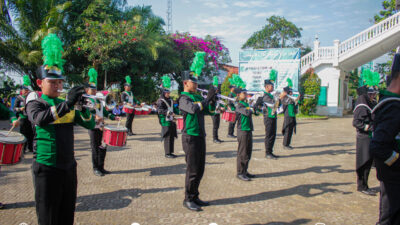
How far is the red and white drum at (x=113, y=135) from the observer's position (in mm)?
6301

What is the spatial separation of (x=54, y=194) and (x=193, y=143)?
7.80 feet

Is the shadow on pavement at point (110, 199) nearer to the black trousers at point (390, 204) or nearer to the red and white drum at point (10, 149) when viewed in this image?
the red and white drum at point (10, 149)

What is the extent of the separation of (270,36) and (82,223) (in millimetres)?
38408

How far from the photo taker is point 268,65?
73.0 feet

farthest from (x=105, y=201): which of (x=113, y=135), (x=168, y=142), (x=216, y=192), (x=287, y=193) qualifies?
(x=168, y=142)

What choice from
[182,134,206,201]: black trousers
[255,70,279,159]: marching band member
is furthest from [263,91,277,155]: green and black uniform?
[182,134,206,201]: black trousers

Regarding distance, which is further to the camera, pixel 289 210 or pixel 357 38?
Answer: pixel 357 38

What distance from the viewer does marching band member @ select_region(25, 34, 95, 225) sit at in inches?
120

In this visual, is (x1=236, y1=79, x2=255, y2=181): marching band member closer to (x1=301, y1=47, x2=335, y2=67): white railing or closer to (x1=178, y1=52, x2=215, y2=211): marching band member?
(x1=178, y1=52, x2=215, y2=211): marching band member

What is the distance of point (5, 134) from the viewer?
4801mm

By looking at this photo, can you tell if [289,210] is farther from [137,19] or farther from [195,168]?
[137,19]

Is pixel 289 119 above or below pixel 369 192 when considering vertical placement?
above

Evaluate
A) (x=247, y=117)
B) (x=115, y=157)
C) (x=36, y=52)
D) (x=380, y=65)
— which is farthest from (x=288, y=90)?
(x=380, y=65)

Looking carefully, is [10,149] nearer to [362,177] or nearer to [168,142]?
[168,142]
